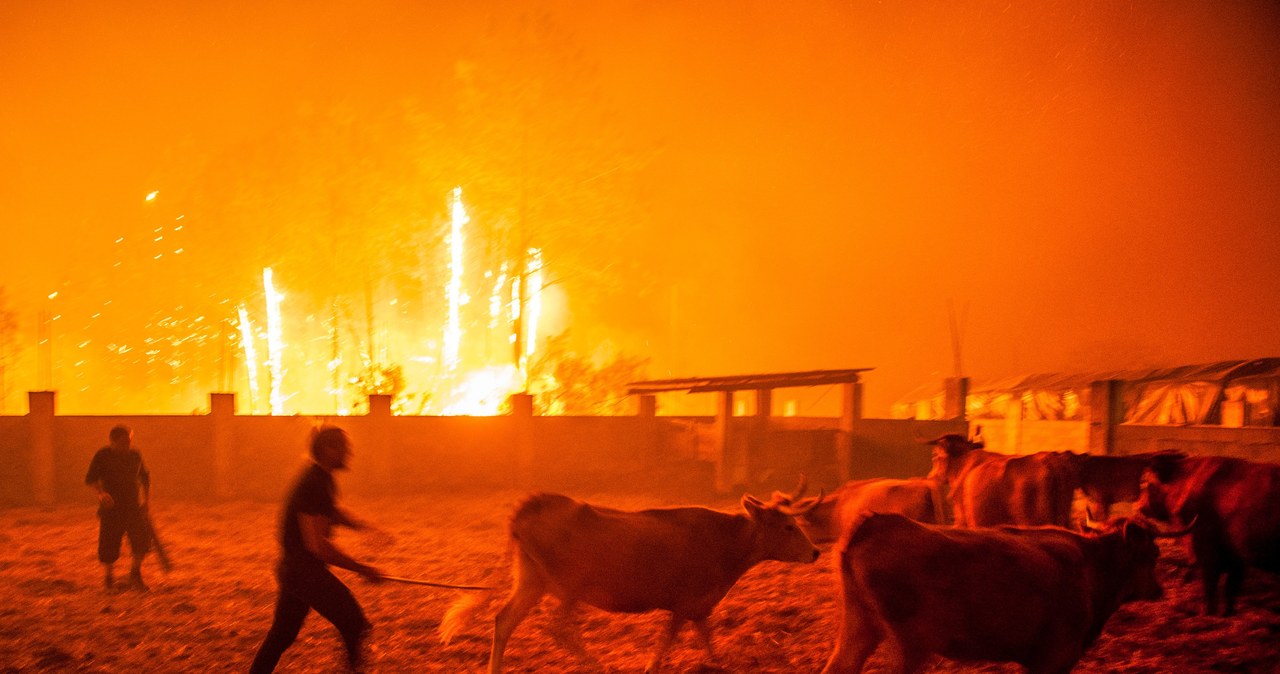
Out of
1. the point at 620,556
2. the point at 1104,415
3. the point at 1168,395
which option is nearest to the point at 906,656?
the point at 620,556

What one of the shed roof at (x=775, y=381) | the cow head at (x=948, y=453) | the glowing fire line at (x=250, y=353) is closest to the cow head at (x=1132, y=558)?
the cow head at (x=948, y=453)

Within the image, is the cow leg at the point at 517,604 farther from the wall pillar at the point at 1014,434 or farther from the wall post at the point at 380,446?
the wall post at the point at 380,446

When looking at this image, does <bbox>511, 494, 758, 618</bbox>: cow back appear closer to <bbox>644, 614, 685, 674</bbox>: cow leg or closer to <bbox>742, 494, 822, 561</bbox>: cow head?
<bbox>644, 614, 685, 674</bbox>: cow leg

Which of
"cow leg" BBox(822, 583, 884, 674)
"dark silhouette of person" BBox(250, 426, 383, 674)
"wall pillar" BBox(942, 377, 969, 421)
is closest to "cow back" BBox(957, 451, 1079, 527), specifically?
"cow leg" BBox(822, 583, 884, 674)

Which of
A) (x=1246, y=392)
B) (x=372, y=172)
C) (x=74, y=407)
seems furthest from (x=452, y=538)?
(x=74, y=407)

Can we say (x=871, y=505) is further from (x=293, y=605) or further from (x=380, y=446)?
(x=380, y=446)

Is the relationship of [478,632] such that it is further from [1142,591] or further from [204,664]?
[1142,591]

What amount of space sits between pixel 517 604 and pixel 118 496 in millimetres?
5270

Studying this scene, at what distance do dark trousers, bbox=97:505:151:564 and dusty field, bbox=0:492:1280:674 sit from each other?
42 cm

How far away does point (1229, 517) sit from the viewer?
7762mm

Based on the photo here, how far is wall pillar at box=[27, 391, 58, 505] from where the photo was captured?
57.5ft

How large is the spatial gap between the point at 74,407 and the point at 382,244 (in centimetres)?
2687

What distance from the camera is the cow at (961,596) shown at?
16.6ft

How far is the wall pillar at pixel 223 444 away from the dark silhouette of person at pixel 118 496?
359 inches
